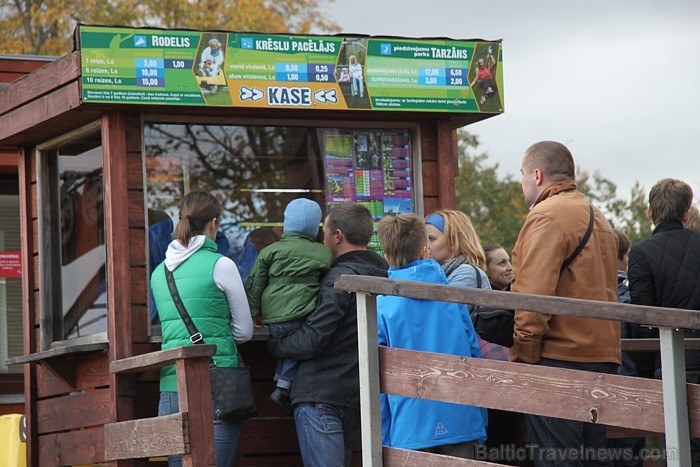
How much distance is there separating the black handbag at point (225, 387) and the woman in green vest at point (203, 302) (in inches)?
1.1

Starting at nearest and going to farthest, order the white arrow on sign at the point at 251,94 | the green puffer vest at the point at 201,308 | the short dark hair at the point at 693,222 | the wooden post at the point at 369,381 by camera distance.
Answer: the wooden post at the point at 369,381
the green puffer vest at the point at 201,308
the short dark hair at the point at 693,222
the white arrow on sign at the point at 251,94

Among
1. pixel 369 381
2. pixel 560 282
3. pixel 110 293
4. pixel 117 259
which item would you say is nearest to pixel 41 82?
pixel 117 259

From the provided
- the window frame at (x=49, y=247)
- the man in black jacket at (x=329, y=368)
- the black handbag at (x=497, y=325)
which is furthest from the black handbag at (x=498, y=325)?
the window frame at (x=49, y=247)

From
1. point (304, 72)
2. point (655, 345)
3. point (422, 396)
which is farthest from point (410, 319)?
point (304, 72)

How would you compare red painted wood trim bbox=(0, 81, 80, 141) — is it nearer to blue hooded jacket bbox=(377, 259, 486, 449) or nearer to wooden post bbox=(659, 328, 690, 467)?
blue hooded jacket bbox=(377, 259, 486, 449)

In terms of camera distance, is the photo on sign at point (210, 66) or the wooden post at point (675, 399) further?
the photo on sign at point (210, 66)

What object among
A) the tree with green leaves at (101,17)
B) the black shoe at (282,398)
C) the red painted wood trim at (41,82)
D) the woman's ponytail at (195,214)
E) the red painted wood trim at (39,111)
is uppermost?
the tree with green leaves at (101,17)

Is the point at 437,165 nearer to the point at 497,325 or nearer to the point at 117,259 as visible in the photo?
the point at 117,259

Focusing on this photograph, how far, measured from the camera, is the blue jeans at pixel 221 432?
5605 millimetres

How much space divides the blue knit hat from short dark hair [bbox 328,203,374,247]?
0.11 metres

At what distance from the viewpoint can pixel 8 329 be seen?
32.4 ft

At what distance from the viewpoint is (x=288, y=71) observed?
6480 mm

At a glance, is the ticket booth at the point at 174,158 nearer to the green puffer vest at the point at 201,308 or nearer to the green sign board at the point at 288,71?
the green sign board at the point at 288,71

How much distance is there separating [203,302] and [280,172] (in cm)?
173
